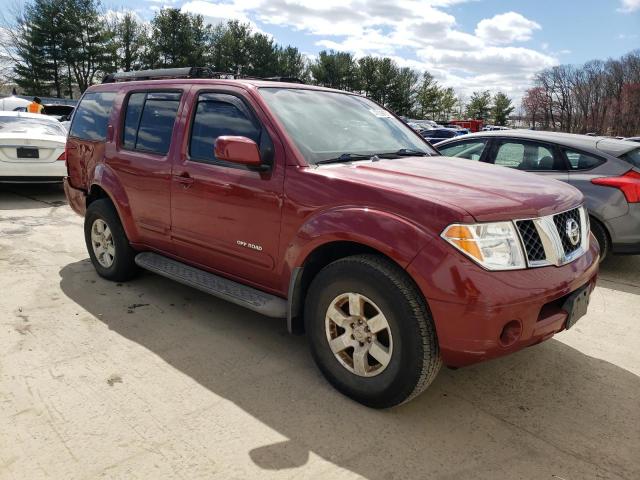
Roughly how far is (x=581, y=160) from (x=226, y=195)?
13.9 ft

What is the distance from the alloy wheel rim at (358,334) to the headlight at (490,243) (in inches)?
21.9

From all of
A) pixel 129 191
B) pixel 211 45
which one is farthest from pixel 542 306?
pixel 211 45

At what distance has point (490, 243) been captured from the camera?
2455 mm

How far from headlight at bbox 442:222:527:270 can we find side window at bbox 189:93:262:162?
1523 millimetres

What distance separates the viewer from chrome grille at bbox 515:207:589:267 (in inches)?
101

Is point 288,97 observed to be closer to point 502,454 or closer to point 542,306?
point 542,306

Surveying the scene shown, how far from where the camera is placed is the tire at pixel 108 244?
15.0ft

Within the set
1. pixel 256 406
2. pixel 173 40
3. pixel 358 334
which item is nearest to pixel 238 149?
pixel 358 334

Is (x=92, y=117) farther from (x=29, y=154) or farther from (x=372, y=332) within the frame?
(x=29, y=154)

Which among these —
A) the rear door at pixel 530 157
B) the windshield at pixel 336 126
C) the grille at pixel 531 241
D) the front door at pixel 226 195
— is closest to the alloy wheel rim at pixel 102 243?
the front door at pixel 226 195

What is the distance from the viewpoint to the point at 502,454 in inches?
99.0

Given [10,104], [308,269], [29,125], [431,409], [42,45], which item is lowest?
[431,409]

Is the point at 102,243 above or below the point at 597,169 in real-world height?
below

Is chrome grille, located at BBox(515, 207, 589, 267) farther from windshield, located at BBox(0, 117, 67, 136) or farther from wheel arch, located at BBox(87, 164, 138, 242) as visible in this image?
windshield, located at BBox(0, 117, 67, 136)
